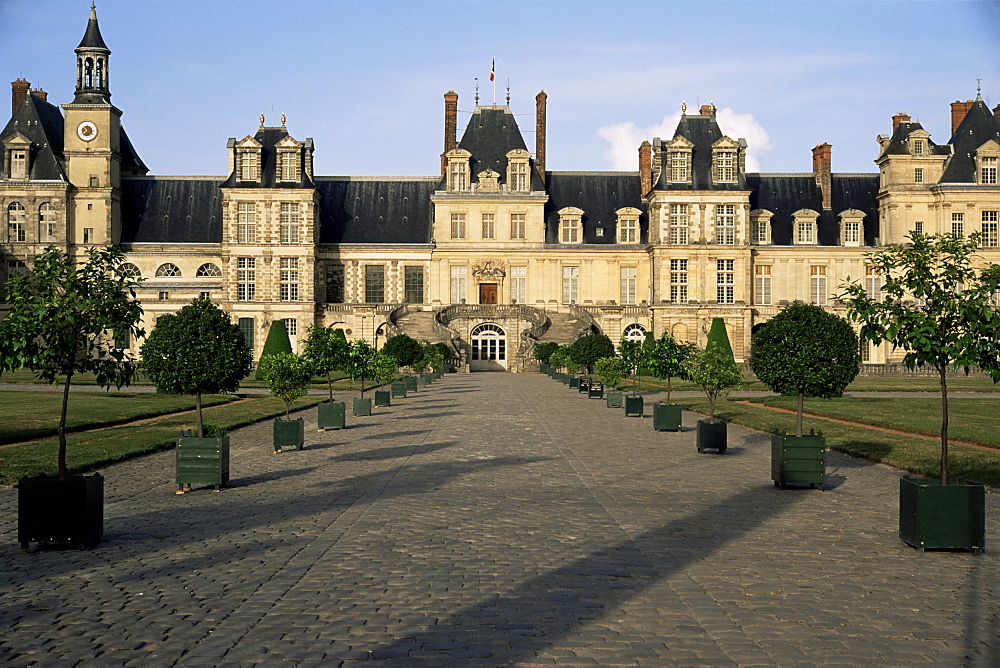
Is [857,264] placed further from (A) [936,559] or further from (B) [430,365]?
(A) [936,559]

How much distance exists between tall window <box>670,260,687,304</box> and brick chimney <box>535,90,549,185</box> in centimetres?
1113

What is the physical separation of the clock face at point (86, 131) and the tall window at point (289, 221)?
41.4 ft

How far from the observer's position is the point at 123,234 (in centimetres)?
6681

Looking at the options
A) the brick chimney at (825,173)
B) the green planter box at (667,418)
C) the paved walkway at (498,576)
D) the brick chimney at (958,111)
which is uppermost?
the brick chimney at (958,111)

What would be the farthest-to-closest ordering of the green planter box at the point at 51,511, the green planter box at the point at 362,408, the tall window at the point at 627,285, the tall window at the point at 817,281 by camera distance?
the tall window at the point at 627,285 < the tall window at the point at 817,281 < the green planter box at the point at 362,408 < the green planter box at the point at 51,511

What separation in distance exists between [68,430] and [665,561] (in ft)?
52.9

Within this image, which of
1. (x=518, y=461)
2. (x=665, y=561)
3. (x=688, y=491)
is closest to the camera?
(x=665, y=561)

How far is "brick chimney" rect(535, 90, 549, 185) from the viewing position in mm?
69312

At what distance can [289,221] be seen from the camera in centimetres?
6450

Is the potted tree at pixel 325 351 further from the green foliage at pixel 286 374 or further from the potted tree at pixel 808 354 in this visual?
the potted tree at pixel 808 354

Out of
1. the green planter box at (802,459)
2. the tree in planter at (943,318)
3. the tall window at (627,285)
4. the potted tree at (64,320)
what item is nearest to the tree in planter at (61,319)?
the potted tree at (64,320)

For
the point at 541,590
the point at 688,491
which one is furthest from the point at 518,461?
the point at 541,590

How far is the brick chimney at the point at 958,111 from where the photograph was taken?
6806 cm

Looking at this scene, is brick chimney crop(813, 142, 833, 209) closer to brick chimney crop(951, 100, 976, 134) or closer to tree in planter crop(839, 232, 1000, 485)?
brick chimney crop(951, 100, 976, 134)
